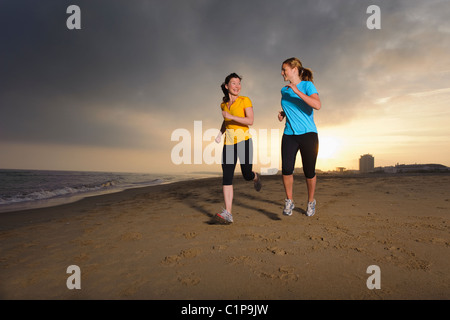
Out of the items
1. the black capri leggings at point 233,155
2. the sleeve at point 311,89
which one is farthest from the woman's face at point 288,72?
the black capri leggings at point 233,155

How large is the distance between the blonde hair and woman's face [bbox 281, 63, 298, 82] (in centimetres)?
5

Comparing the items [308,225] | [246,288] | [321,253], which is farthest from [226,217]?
[246,288]

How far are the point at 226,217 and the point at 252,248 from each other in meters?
1.12

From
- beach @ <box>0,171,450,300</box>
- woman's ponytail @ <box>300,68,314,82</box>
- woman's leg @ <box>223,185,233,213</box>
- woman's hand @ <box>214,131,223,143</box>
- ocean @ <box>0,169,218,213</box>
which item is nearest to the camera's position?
beach @ <box>0,171,450,300</box>

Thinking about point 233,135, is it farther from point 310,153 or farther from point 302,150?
point 310,153

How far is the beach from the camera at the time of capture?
178cm

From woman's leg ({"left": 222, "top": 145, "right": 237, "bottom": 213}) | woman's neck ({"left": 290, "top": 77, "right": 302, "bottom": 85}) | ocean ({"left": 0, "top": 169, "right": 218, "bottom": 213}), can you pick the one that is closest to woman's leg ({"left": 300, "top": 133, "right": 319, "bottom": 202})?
woman's neck ({"left": 290, "top": 77, "right": 302, "bottom": 85})

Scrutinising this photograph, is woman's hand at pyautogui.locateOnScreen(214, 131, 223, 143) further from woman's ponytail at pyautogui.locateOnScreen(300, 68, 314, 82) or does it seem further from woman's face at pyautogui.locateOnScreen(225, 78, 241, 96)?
woman's ponytail at pyautogui.locateOnScreen(300, 68, 314, 82)

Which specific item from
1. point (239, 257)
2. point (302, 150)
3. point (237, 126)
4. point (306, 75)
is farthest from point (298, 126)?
point (239, 257)

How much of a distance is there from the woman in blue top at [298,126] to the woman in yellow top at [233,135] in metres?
0.65

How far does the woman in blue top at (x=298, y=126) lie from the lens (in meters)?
3.82
